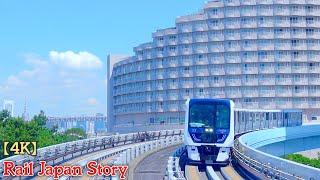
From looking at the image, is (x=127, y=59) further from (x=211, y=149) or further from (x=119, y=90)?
(x=211, y=149)

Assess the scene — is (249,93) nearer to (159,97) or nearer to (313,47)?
(313,47)

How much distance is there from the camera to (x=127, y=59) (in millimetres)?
140125

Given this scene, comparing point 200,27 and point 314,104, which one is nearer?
point 314,104

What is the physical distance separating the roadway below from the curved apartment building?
8180cm

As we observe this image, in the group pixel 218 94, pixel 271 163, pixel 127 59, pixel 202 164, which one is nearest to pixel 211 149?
pixel 202 164

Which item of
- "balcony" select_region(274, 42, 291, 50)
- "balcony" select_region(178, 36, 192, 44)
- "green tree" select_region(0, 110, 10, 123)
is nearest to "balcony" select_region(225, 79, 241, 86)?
"balcony" select_region(274, 42, 291, 50)

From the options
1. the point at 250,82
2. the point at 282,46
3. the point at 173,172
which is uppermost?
the point at 282,46

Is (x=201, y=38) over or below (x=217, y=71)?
over

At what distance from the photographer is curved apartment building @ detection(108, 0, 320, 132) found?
118812 millimetres

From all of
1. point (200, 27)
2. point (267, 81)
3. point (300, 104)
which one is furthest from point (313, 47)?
point (200, 27)

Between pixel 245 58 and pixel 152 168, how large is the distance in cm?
9260

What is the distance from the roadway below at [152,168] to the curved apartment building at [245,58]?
81.8 meters

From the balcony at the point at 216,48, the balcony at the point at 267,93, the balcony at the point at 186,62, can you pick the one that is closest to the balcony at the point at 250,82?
the balcony at the point at 267,93

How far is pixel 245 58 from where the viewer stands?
392 ft
